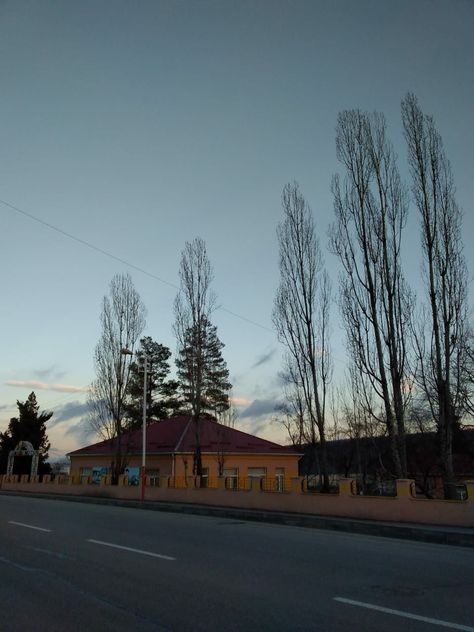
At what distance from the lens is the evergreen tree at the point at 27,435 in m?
64.6

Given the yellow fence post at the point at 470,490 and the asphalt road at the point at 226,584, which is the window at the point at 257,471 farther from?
the asphalt road at the point at 226,584

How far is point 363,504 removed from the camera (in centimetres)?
1981

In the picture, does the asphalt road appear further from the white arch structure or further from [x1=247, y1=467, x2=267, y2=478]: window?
the white arch structure

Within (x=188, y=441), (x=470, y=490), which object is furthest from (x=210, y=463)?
(x=470, y=490)

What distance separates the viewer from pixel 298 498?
22.5 meters

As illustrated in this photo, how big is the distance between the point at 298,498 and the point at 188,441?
2299 centimetres

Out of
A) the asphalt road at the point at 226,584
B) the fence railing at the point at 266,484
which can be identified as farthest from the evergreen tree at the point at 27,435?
the asphalt road at the point at 226,584

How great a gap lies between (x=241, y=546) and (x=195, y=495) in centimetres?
1714

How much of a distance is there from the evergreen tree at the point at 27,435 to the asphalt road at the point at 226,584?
182 feet

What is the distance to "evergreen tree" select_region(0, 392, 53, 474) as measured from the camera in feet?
212

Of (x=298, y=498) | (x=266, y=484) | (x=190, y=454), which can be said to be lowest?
(x=298, y=498)

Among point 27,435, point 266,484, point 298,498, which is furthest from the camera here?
point 27,435

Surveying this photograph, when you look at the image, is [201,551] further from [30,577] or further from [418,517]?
[418,517]

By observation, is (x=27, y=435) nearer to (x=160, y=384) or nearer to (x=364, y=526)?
(x=160, y=384)
